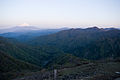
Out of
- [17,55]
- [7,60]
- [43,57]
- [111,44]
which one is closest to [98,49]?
[111,44]

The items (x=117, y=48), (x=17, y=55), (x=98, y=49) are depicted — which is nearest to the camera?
(x=17, y=55)

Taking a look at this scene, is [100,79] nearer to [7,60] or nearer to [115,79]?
[115,79]

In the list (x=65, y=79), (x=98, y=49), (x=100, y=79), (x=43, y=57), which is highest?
(x=100, y=79)

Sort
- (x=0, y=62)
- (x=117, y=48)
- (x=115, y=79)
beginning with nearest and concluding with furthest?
(x=115, y=79), (x=0, y=62), (x=117, y=48)

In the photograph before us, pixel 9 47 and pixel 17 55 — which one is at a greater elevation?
pixel 9 47

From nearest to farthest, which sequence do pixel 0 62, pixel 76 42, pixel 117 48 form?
pixel 0 62 < pixel 117 48 < pixel 76 42

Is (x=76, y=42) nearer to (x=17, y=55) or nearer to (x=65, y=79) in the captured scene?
(x=17, y=55)

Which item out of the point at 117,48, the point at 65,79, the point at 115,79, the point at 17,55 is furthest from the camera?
the point at 117,48

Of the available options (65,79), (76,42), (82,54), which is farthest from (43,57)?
(65,79)

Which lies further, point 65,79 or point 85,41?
point 85,41
